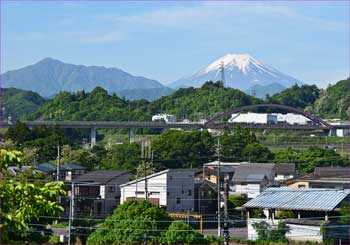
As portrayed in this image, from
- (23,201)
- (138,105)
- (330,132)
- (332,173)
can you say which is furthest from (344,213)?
(138,105)

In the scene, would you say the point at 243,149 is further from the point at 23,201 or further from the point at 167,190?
the point at 23,201

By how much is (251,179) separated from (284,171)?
3.49 meters

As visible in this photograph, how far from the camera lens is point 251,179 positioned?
19703 millimetres

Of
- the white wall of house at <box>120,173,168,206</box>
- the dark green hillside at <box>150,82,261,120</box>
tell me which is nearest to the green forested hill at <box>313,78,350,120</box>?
the dark green hillside at <box>150,82,261,120</box>

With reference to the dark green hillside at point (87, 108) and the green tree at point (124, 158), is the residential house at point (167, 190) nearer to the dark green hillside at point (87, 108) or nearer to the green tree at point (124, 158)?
the green tree at point (124, 158)

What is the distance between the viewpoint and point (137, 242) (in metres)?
9.63

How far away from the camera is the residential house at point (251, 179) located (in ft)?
63.9

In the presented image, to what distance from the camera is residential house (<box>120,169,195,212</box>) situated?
53.2ft

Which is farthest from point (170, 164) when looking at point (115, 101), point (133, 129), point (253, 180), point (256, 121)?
point (256, 121)

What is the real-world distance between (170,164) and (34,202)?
2064 cm

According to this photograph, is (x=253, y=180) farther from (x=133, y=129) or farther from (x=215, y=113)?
(x=215, y=113)

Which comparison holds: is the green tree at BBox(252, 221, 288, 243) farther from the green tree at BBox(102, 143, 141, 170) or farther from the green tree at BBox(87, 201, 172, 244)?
the green tree at BBox(102, 143, 141, 170)

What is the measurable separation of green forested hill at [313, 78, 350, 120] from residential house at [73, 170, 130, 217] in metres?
41.3

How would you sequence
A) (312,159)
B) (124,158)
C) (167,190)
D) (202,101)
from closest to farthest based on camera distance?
(167,190), (124,158), (312,159), (202,101)
